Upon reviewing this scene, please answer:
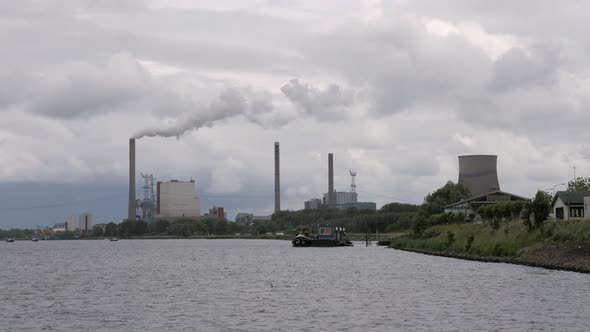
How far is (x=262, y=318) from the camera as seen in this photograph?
153 ft

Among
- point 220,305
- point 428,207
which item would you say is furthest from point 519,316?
point 428,207

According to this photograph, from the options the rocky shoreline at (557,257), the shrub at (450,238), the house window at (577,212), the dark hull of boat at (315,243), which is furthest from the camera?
the dark hull of boat at (315,243)

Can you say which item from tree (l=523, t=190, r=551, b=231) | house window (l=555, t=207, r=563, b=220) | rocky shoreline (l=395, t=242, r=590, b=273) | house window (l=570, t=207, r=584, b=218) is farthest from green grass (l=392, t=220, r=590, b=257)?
house window (l=570, t=207, r=584, b=218)

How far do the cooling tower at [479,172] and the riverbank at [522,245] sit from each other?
51.8 metres

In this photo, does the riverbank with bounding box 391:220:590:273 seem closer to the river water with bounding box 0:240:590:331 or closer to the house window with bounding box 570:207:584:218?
the river water with bounding box 0:240:590:331

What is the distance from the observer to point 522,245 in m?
95.1

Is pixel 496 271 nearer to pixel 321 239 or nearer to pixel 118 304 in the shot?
pixel 118 304

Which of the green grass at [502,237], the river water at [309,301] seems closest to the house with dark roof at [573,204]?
the green grass at [502,237]

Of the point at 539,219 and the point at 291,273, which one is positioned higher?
the point at 539,219

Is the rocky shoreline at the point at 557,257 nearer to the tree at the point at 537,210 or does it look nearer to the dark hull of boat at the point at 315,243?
the tree at the point at 537,210

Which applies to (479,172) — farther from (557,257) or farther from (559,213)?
(557,257)

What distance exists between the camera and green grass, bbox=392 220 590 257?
279 ft

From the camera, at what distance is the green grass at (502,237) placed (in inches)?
3349

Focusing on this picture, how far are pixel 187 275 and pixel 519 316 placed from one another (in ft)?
164
